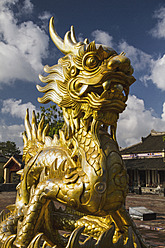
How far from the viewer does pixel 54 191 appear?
1945 millimetres

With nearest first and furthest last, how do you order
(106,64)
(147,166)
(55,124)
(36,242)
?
1. (36,242)
2. (106,64)
3. (55,124)
4. (147,166)

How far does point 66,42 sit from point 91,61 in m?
0.51

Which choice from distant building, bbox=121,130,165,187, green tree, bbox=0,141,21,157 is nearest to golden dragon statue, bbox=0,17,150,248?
distant building, bbox=121,130,165,187

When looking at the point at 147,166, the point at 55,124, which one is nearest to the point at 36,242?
the point at 55,124

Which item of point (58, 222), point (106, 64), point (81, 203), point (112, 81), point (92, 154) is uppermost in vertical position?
point (106, 64)

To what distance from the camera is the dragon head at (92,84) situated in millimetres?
1913

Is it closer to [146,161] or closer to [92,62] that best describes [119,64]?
[92,62]

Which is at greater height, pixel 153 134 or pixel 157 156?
pixel 153 134

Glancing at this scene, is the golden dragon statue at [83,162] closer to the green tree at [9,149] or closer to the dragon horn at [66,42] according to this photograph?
the dragon horn at [66,42]

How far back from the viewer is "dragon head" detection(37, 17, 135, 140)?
1.91m

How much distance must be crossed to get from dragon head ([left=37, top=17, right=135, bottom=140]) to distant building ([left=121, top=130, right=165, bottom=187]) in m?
17.6

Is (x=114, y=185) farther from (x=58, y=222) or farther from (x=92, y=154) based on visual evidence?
(x=58, y=222)

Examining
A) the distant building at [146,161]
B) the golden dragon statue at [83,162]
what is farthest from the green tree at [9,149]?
the golden dragon statue at [83,162]

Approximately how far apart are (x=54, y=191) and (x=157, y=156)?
19.7 meters
